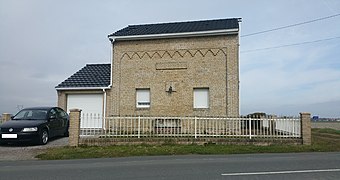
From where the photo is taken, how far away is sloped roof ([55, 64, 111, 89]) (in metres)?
19.5

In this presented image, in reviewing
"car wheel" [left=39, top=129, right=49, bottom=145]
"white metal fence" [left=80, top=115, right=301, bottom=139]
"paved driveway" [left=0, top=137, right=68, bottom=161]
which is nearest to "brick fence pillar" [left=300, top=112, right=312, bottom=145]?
"white metal fence" [left=80, top=115, right=301, bottom=139]

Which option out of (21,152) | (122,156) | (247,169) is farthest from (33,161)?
(247,169)

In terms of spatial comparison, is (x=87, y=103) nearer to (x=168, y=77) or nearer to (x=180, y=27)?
(x=168, y=77)

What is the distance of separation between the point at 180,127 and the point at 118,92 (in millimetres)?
6024

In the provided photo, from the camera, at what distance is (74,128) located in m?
13.1

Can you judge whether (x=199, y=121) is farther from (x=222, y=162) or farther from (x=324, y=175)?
(x=324, y=175)

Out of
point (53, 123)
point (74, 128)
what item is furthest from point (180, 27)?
point (74, 128)

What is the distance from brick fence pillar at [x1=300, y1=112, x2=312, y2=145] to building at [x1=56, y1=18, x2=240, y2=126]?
453cm

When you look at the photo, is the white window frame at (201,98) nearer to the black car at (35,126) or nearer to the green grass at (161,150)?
the green grass at (161,150)

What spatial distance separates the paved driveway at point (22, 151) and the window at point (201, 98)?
7.75m

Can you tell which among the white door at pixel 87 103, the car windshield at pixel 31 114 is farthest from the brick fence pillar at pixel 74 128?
the white door at pixel 87 103

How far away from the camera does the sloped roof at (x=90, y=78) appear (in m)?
19.5

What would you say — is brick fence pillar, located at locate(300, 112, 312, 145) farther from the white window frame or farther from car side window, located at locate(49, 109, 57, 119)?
car side window, located at locate(49, 109, 57, 119)

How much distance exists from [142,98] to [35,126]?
744 centimetres
